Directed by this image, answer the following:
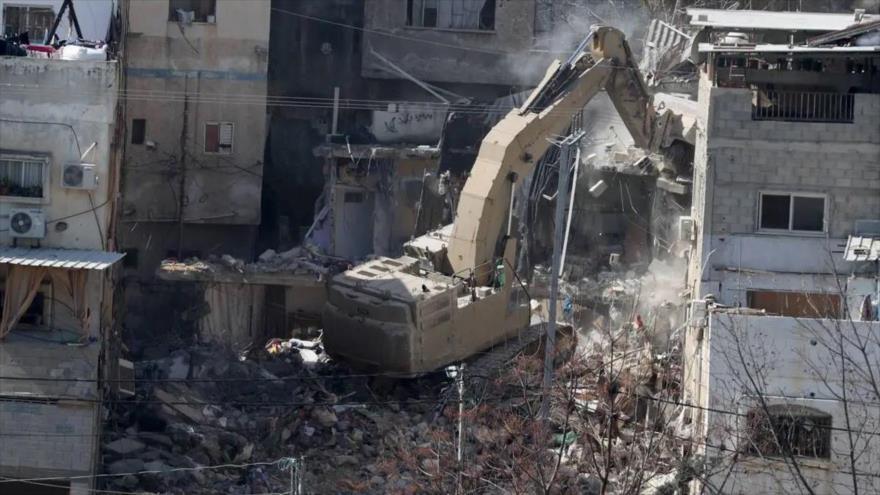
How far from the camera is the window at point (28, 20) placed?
3616 centimetres

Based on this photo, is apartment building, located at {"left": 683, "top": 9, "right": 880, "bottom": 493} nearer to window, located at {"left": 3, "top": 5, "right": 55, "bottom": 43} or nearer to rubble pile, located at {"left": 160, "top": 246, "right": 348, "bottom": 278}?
rubble pile, located at {"left": 160, "top": 246, "right": 348, "bottom": 278}

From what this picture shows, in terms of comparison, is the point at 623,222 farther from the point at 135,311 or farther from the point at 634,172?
the point at 135,311

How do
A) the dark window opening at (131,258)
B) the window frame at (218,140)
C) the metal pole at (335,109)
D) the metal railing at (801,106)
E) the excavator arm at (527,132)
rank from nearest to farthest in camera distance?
the metal railing at (801,106) < the excavator arm at (527,132) < the dark window opening at (131,258) < the window frame at (218,140) < the metal pole at (335,109)

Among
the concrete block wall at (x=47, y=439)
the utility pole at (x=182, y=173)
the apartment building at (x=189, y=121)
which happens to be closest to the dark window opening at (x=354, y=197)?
the apartment building at (x=189, y=121)

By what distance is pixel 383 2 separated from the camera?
Result: 44938 millimetres

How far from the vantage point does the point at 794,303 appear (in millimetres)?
32031

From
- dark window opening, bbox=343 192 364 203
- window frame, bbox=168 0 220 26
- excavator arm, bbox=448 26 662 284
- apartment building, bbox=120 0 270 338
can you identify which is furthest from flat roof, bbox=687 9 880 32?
window frame, bbox=168 0 220 26

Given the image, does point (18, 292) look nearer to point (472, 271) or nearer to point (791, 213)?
point (472, 271)

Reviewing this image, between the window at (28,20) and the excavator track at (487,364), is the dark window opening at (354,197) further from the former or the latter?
the window at (28,20)

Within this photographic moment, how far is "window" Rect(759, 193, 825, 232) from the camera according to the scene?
32125 millimetres

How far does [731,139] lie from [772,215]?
56.5 inches

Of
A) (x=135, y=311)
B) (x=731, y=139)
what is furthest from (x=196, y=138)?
(x=731, y=139)

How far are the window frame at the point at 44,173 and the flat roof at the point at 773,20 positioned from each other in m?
11.8

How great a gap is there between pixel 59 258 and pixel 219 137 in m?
12.2
